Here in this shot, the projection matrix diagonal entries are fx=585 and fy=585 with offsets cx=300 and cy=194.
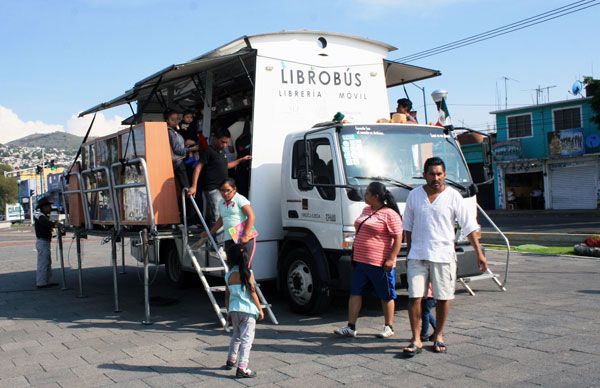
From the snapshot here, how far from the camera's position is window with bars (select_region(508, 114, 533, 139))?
128 feet

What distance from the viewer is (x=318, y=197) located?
7586 millimetres

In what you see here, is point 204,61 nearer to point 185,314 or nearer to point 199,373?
point 185,314

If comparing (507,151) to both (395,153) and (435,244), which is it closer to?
(395,153)

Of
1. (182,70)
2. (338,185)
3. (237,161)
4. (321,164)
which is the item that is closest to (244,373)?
(338,185)

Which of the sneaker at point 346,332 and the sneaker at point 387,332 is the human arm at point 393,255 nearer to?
the sneaker at point 387,332

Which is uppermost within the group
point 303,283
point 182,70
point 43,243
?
point 182,70

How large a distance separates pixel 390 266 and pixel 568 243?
11.0 meters

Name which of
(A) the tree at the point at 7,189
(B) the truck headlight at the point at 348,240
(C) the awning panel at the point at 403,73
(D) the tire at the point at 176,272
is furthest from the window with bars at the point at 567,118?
(A) the tree at the point at 7,189

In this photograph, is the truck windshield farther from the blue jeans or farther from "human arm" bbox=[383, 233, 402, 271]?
the blue jeans

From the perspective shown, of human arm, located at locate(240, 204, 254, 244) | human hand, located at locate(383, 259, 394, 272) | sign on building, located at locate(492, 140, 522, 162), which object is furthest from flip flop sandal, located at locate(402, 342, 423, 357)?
sign on building, located at locate(492, 140, 522, 162)

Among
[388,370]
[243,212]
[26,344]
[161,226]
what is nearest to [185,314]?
[161,226]

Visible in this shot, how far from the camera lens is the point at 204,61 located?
26.3 ft

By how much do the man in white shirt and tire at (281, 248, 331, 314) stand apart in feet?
5.99

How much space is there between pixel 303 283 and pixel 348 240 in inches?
40.5
